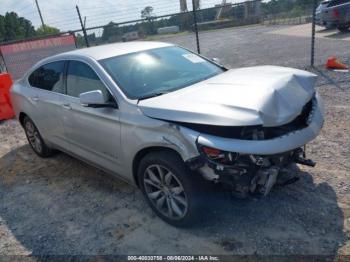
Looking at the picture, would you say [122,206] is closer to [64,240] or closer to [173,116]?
[64,240]

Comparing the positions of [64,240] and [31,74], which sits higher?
[31,74]

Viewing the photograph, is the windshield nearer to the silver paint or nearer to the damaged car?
the damaged car

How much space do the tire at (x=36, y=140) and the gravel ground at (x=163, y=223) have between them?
0.47 meters

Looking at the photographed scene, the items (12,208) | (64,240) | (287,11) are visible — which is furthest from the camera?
(287,11)

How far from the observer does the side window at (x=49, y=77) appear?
470 cm

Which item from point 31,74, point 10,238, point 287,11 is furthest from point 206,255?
point 287,11

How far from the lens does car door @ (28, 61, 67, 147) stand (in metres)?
4.68

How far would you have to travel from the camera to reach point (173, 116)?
315 centimetres

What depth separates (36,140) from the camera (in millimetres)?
5773

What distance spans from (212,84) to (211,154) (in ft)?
3.42

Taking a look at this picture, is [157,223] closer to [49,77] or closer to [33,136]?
[49,77]

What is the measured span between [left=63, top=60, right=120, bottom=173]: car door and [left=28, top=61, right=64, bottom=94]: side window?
0.22 meters

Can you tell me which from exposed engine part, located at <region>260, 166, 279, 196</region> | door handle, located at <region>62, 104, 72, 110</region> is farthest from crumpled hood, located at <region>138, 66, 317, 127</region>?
door handle, located at <region>62, 104, 72, 110</region>

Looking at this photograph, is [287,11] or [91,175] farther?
[287,11]
